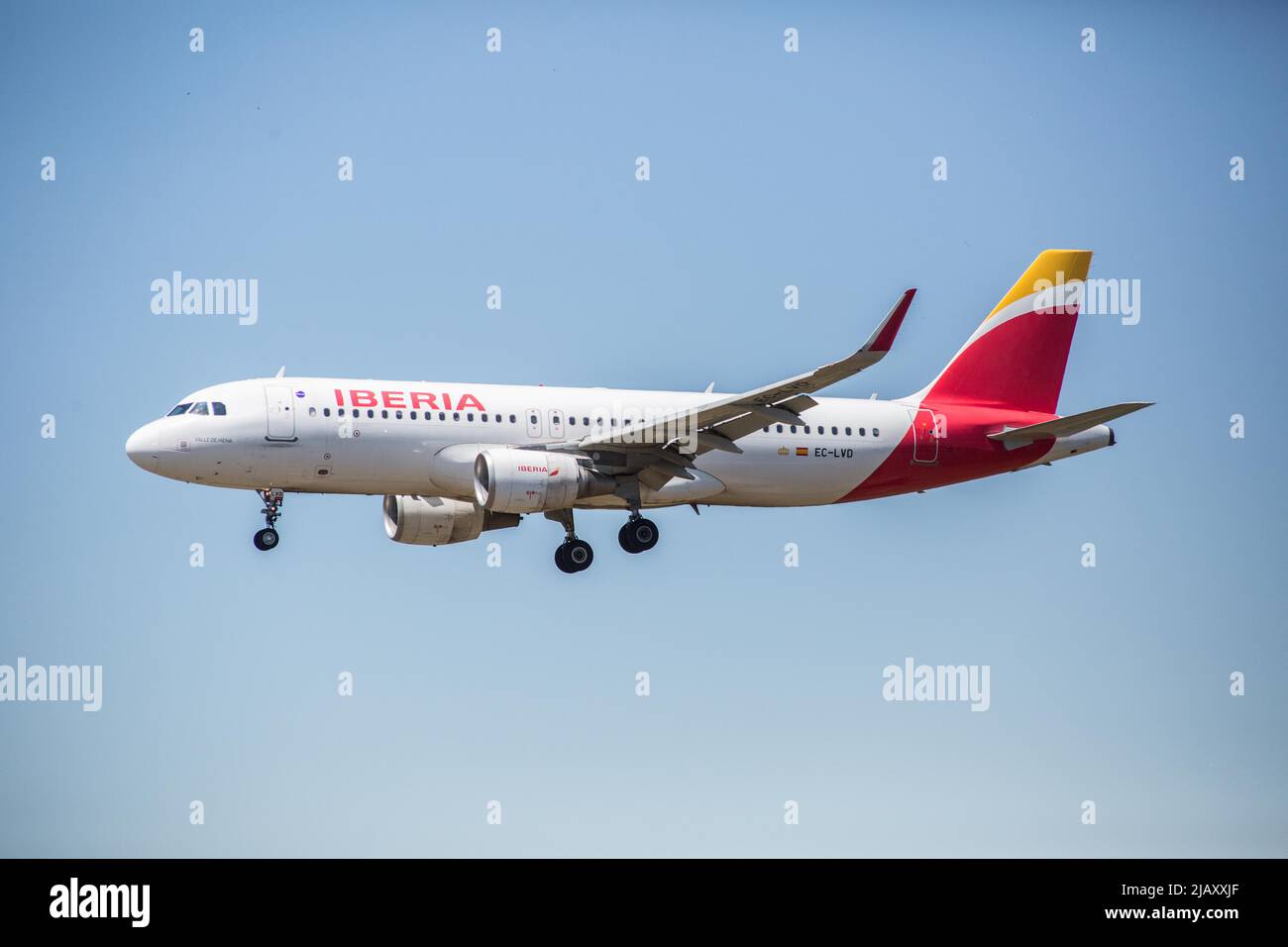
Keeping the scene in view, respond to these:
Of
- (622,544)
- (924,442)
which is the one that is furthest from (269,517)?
(924,442)

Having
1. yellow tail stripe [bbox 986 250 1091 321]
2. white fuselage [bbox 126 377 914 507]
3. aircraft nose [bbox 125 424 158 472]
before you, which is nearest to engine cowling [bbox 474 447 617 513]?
white fuselage [bbox 126 377 914 507]

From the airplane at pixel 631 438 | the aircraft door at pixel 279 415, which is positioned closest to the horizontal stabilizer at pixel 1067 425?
the airplane at pixel 631 438

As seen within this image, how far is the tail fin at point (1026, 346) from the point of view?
2288 inches

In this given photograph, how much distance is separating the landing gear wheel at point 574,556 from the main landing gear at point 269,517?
7.69 meters

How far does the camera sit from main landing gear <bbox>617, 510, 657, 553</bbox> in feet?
174

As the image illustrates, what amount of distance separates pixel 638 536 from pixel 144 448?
13283 mm

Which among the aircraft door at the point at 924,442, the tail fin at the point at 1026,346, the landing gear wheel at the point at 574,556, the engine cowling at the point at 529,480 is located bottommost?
the landing gear wheel at the point at 574,556

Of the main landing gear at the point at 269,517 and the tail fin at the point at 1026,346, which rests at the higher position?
the tail fin at the point at 1026,346

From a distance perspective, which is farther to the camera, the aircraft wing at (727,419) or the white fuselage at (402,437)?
the white fuselage at (402,437)

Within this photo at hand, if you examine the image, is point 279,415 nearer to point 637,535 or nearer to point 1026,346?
point 637,535

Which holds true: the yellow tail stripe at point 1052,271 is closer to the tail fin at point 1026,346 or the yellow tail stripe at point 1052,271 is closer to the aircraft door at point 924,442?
the tail fin at point 1026,346

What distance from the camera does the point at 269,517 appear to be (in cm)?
5162

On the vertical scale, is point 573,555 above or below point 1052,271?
below
